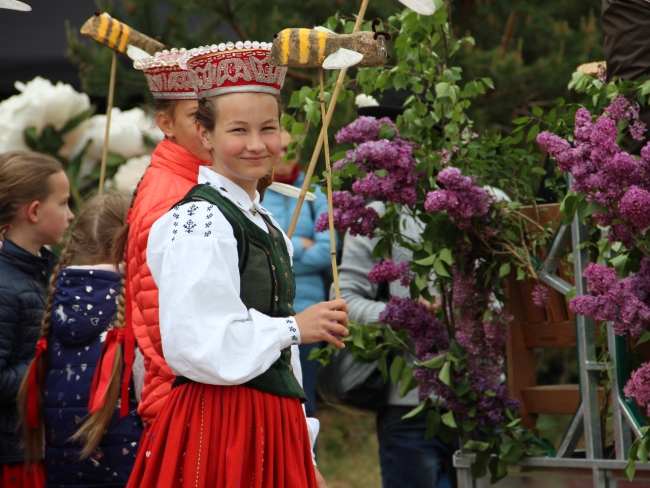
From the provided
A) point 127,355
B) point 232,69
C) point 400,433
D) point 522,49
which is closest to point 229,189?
point 232,69

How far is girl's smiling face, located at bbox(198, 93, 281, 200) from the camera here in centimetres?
205

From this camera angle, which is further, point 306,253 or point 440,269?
point 306,253

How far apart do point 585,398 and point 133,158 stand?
3.33m

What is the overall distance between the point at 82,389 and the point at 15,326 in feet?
1.27

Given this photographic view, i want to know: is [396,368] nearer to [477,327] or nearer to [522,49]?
[477,327]

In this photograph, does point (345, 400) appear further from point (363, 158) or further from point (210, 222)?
point (210, 222)

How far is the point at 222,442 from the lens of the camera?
1.95 metres

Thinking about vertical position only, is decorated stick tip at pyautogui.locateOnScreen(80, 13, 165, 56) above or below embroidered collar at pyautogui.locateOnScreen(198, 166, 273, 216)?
above

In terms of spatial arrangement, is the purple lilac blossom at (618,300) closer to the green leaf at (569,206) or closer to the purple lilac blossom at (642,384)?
the purple lilac blossom at (642,384)

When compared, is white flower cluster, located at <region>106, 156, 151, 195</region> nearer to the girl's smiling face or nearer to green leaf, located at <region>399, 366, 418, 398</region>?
green leaf, located at <region>399, 366, 418, 398</region>

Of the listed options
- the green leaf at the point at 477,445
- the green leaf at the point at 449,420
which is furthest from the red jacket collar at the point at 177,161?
the green leaf at the point at 477,445

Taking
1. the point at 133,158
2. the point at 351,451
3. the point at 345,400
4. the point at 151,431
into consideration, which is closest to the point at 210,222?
the point at 151,431

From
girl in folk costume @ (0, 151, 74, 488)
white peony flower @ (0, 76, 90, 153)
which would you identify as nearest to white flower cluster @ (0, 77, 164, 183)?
white peony flower @ (0, 76, 90, 153)

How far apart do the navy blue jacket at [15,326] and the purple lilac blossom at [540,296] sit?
1.59 meters
